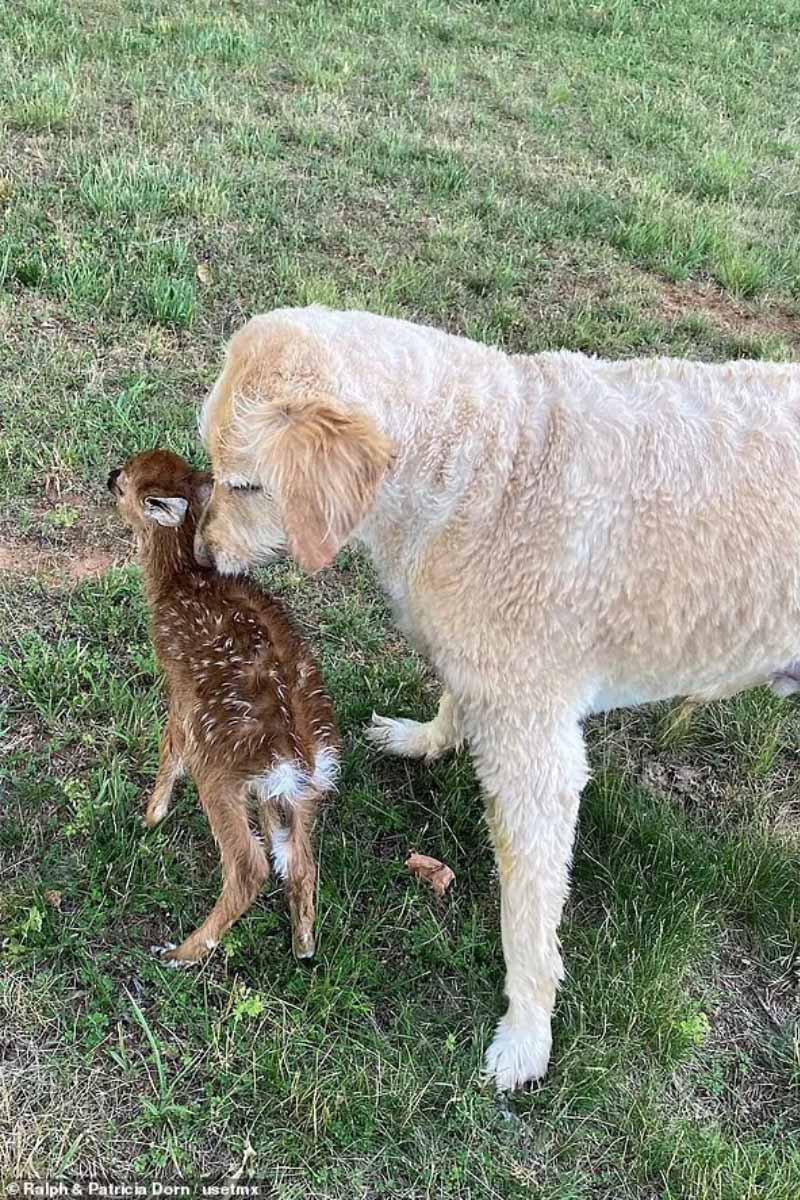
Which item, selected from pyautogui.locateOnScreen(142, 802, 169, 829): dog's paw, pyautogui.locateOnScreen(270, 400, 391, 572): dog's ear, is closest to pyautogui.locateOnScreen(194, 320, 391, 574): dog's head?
pyautogui.locateOnScreen(270, 400, 391, 572): dog's ear

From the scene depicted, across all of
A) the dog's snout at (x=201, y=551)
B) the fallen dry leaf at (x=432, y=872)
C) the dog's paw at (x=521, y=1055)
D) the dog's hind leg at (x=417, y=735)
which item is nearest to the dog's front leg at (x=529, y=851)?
the dog's paw at (x=521, y=1055)

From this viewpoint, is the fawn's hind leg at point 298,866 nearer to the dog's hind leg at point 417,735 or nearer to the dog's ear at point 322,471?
the dog's hind leg at point 417,735

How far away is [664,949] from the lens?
2.91 metres

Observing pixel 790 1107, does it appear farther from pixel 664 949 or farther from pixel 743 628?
pixel 743 628

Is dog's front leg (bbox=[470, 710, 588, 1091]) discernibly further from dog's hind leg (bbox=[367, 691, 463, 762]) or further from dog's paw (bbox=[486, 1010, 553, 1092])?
dog's hind leg (bbox=[367, 691, 463, 762])

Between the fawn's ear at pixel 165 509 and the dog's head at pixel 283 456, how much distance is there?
0.17 metres

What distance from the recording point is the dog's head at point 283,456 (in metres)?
2.24

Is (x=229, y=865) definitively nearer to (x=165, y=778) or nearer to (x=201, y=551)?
(x=165, y=778)

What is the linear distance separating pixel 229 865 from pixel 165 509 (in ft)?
3.26

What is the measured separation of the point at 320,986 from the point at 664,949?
1016mm

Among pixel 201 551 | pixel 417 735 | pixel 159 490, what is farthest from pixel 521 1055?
pixel 159 490

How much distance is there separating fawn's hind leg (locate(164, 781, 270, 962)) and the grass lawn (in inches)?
3.7

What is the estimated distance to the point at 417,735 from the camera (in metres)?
3.41

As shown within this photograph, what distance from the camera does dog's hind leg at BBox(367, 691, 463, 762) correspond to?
11.0ft
